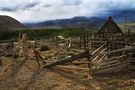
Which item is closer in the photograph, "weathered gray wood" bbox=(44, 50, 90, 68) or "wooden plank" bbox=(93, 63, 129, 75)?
"weathered gray wood" bbox=(44, 50, 90, 68)

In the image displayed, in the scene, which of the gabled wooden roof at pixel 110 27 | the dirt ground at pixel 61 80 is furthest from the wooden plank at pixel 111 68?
the gabled wooden roof at pixel 110 27

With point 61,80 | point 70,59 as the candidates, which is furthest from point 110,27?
point 61,80

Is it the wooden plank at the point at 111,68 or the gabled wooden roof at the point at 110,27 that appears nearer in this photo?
the wooden plank at the point at 111,68

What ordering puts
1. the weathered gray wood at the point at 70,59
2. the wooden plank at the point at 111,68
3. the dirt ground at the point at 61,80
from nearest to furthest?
the dirt ground at the point at 61,80, the weathered gray wood at the point at 70,59, the wooden plank at the point at 111,68

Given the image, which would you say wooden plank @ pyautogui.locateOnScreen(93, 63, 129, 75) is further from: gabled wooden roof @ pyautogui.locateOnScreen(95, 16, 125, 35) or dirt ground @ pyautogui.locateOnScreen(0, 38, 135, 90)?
gabled wooden roof @ pyautogui.locateOnScreen(95, 16, 125, 35)

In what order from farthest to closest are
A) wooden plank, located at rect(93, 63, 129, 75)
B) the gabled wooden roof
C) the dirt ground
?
1. the gabled wooden roof
2. wooden plank, located at rect(93, 63, 129, 75)
3. the dirt ground

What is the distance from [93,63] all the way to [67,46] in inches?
Result: 539

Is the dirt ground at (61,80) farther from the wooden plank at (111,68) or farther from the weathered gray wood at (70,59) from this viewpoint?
the weathered gray wood at (70,59)

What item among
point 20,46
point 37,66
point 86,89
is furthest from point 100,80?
point 20,46

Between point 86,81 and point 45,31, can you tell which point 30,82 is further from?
point 45,31

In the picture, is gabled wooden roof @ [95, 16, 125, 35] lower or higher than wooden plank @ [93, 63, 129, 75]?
higher

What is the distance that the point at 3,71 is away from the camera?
19.6m

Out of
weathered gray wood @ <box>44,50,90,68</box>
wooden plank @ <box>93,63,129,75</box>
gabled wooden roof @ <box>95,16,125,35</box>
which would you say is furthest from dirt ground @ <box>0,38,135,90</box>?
gabled wooden roof @ <box>95,16,125,35</box>

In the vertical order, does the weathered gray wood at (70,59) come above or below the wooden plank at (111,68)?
above
